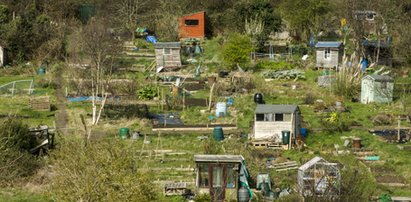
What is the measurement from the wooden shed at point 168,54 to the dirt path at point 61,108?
18.0 feet

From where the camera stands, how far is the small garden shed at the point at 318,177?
18688mm

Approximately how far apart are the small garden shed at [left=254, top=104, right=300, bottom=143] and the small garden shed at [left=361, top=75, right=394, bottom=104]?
7.26 meters

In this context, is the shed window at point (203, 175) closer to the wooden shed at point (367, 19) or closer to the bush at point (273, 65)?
the bush at point (273, 65)

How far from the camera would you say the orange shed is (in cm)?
5003

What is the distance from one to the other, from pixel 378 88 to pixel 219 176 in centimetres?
1473

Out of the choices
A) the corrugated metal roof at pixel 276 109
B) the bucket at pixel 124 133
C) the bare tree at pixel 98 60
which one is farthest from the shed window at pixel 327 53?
the bucket at pixel 124 133

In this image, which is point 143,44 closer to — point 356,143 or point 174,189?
point 356,143

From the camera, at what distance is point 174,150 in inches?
1013

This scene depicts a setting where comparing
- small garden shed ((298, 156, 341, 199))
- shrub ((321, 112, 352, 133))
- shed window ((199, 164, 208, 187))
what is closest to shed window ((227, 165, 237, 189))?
shed window ((199, 164, 208, 187))

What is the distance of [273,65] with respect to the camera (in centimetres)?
4156

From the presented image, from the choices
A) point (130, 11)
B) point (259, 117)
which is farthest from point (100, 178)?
point (130, 11)

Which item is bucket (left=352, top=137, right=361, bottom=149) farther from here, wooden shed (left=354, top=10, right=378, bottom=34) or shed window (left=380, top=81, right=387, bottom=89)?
wooden shed (left=354, top=10, right=378, bottom=34)

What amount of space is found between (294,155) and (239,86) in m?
10.7

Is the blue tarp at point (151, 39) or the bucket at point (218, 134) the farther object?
the blue tarp at point (151, 39)
